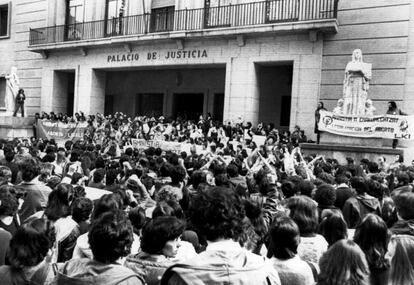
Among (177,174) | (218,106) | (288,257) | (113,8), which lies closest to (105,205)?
(288,257)

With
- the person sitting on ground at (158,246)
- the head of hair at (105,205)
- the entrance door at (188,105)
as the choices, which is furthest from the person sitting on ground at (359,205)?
the entrance door at (188,105)

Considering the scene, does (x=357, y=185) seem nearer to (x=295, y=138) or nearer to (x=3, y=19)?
(x=295, y=138)

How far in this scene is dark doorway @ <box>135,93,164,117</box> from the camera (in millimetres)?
30016

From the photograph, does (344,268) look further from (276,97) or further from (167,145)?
(276,97)

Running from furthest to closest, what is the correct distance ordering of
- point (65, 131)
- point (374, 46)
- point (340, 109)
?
point (65, 131), point (374, 46), point (340, 109)

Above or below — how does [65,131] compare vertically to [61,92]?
below

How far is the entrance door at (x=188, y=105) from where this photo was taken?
28312 mm

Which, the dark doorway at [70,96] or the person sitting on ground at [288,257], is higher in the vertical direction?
the dark doorway at [70,96]

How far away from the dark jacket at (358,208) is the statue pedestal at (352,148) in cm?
911

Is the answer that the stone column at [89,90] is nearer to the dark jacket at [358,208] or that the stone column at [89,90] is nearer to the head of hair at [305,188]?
the head of hair at [305,188]

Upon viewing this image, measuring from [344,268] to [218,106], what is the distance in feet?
82.2

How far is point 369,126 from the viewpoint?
15.2m

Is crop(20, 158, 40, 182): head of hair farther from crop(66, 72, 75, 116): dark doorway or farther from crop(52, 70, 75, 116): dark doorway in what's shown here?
crop(66, 72, 75, 116): dark doorway

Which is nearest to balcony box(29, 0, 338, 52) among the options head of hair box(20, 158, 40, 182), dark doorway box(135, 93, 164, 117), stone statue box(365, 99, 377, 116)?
stone statue box(365, 99, 377, 116)
